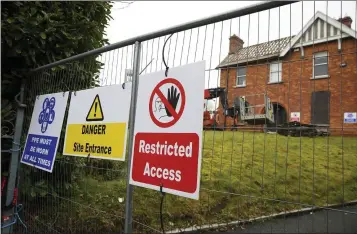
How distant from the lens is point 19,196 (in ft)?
11.8

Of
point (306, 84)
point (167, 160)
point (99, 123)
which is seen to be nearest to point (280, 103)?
point (306, 84)

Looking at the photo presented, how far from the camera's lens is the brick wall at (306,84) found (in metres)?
1.57

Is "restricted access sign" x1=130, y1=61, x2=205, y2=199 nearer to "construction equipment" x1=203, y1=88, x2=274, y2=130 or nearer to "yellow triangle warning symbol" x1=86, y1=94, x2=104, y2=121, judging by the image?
"construction equipment" x1=203, y1=88, x2=274, y2=130

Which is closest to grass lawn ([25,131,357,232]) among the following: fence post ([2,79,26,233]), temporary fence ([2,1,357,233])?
temporary fence ([2,1,357,233])

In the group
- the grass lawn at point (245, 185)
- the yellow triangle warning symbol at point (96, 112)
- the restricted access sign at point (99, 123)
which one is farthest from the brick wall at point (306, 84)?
the yellow triangle warning symbol at point (96, 112)

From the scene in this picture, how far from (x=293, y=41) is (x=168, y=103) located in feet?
2.81

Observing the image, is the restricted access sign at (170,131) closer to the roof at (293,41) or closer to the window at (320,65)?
the roof at (293,41)

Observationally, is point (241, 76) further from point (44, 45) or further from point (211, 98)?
point (44, 45)

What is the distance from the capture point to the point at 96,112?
2.44 meters

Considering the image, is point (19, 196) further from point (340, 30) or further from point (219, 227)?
point (340, 30)

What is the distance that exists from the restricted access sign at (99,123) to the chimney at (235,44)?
800 millimetres

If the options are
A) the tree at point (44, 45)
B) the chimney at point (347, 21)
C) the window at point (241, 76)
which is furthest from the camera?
the tree at point (44, 45)

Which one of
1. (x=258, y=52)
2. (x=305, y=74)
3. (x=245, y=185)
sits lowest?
(x=245, y=185)

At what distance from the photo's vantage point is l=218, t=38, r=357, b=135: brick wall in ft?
5.14
